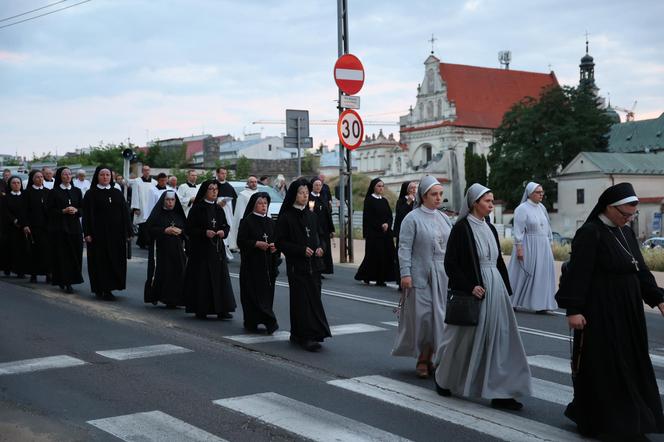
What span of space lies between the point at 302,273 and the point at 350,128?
11.2 m

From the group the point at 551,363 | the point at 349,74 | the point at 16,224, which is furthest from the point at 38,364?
the point at 349,74

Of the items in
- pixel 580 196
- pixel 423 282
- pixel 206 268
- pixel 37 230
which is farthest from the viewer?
pixel 580 196

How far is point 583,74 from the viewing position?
12031 centimetres

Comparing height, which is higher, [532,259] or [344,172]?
[344,172]

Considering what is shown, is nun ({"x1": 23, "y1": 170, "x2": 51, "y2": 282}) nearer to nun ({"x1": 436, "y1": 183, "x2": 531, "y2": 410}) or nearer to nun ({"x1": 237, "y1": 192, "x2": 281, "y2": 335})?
nun ({"x1": 237, "y1": 192, "x2": 281, "y2": 335})

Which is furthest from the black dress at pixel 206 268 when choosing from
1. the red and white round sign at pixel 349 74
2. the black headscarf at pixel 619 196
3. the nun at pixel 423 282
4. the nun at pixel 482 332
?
the red and white round sign at pixel 349 74

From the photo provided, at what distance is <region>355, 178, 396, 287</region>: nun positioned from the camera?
17219 mm

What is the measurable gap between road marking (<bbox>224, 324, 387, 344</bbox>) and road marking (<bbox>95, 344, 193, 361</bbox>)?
2.83 ft

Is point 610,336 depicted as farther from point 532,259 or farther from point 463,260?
point 532,259

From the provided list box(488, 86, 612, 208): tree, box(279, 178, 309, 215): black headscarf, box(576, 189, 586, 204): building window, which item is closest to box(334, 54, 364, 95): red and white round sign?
box(279, 178, 309, 215): black headscarf

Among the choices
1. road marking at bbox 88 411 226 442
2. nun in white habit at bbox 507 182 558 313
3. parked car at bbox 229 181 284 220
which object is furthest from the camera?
parked car at bbox 229 181 284 220

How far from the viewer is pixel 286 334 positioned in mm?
10836

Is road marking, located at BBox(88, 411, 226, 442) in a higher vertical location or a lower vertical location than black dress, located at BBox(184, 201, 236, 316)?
lower

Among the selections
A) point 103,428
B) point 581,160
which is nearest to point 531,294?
point 103,428
